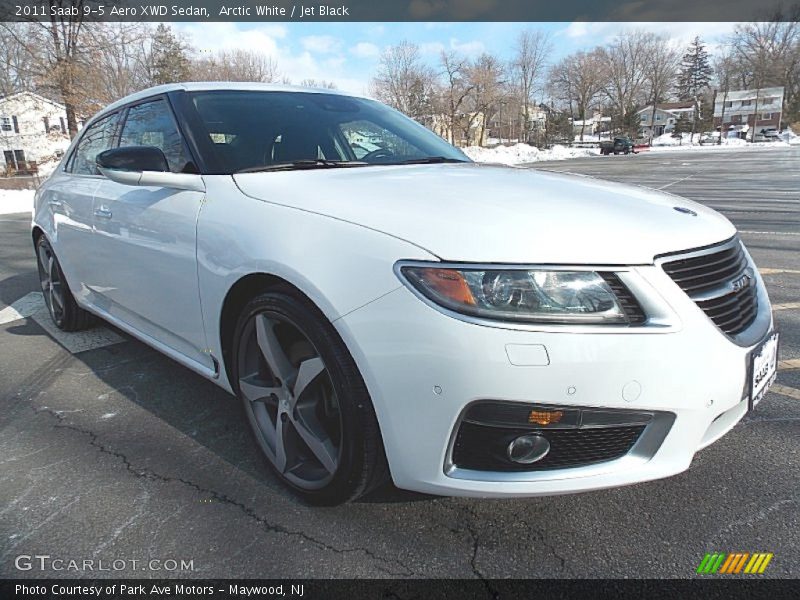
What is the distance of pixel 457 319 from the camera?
56.4 inches

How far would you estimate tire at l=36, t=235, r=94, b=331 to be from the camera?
3.84m

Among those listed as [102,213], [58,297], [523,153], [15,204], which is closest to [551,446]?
[102,213]

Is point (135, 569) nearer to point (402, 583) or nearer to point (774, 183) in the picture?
point (402, 583)

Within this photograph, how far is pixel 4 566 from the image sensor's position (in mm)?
1688

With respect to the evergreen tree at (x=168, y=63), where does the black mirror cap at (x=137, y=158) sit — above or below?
below

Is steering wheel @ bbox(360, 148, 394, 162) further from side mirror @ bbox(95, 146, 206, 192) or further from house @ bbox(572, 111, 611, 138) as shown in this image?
house @ bbox(572, 111, 611, 138)

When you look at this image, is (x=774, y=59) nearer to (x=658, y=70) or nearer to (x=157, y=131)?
(x=658, y=70)

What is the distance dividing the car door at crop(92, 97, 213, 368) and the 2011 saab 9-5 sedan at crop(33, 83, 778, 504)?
0.02m

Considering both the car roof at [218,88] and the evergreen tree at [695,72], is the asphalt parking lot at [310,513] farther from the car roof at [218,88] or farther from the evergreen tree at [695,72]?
the evergreen tree at [695,72]

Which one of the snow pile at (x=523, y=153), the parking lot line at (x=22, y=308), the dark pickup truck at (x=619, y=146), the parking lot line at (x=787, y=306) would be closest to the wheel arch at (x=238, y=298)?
the parking lot line at (x=22, y=308)

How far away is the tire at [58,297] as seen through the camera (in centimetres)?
384

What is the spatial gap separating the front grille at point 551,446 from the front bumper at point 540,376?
2 cm

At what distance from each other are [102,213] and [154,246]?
743mm

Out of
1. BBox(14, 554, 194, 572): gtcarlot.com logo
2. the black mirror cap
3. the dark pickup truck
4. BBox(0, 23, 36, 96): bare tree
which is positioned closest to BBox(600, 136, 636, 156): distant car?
the dark pickup truck
